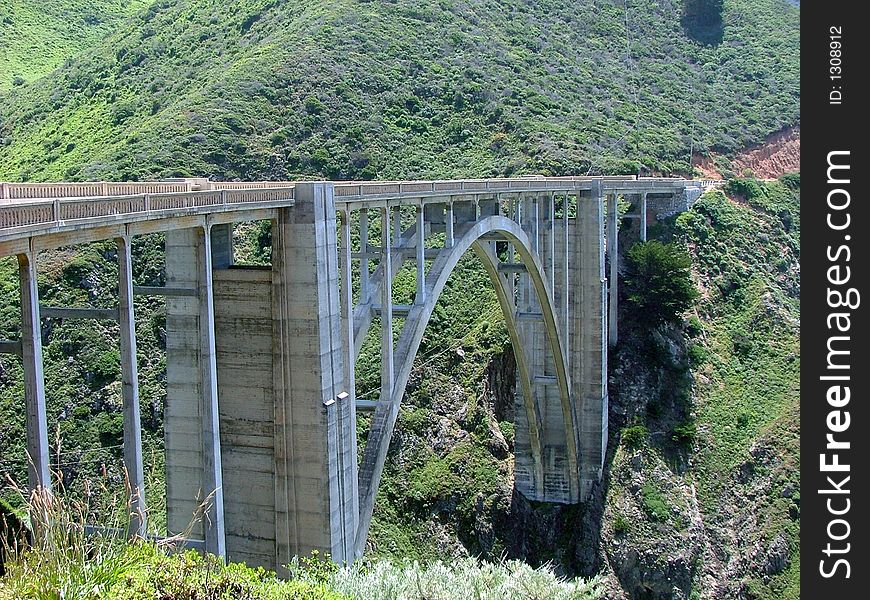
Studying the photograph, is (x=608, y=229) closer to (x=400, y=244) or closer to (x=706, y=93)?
(x=400, y=244)

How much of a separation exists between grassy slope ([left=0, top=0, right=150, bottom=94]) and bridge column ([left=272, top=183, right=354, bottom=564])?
51.8 meters

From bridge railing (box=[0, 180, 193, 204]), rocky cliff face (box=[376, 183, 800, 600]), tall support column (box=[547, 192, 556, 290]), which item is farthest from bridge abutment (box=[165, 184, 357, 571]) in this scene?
rocky cliff face (box=[376, 183, 800, 600])

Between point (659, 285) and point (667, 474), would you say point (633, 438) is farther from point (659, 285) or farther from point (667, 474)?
point (659, 285)

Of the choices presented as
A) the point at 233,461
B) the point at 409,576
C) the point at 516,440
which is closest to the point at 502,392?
the point at 516,440

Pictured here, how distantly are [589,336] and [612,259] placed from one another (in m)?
4.54

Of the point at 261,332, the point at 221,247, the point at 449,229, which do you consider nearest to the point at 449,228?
the point at 449,229

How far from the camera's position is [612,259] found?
39969 millimetres

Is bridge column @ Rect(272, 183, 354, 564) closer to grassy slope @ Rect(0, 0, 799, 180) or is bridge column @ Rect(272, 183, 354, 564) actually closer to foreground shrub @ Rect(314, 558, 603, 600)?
foreground shrub @ Rect(314, 558, 603, 600)

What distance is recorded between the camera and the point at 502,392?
1537 inches

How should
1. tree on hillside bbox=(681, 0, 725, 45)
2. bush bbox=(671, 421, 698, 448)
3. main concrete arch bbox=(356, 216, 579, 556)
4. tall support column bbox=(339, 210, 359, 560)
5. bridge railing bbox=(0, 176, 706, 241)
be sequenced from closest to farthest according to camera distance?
bridge railing bbox=(0, 176, 706, 241)
tall support column bbox=(339, 210, 359, 560)
main concrete arch bbox=(356, 216, 579, 556)
bush bbox=(671, 421, 698, 448)
tree on hillside bbox=(681, 0, 725, 45)

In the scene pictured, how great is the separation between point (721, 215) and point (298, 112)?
20862mm

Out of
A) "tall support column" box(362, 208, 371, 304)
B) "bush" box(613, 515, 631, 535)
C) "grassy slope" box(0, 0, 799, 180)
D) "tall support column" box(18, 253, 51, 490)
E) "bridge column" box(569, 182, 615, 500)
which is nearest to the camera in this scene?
"tall support column" box(18, 253, 51, 490)

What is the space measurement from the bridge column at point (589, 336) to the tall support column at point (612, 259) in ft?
10.6

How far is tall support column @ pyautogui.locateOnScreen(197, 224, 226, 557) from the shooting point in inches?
613
